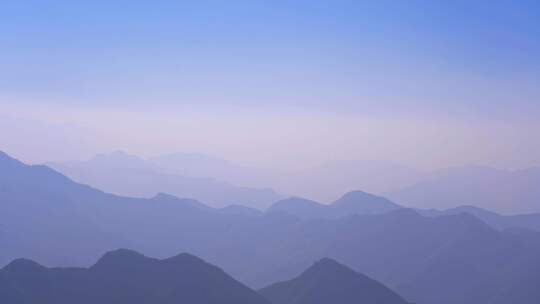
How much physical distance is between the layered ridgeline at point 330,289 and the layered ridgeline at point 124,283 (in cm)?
1529

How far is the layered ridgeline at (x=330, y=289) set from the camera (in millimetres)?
110625

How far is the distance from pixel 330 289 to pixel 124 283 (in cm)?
3878

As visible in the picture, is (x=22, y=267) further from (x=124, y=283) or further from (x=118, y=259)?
(x=124, y=283)

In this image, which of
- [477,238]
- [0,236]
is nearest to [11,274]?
[0,236]

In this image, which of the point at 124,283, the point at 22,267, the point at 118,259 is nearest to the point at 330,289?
the point at 124,283

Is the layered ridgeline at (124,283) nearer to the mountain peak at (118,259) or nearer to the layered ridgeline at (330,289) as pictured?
the mountain peak at (118,259)

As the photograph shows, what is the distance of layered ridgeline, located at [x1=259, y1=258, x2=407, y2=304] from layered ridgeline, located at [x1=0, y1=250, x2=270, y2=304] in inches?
602

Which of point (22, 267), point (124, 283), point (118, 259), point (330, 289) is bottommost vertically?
point (330, 289)

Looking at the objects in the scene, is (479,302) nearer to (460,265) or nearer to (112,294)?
(460,265)

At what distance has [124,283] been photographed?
93.1 m

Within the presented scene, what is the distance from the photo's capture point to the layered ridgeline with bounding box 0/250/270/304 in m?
88.8

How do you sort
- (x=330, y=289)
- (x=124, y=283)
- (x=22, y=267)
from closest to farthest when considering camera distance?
(x=22, y=267) → (x=124, y=283) → (x=330, y=289)

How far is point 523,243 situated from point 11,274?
154 m

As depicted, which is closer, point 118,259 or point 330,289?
point 118,259
